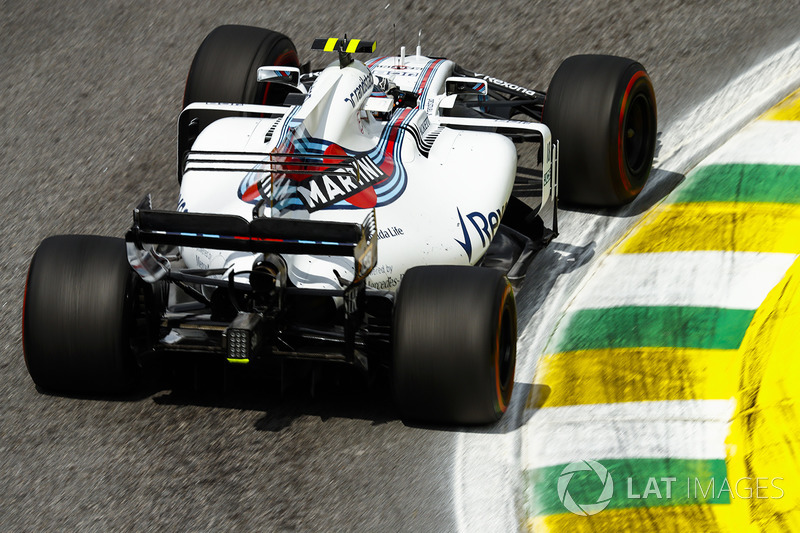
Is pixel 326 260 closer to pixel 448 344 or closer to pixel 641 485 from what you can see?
pixel 448 344

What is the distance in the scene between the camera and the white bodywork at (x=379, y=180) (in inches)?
277

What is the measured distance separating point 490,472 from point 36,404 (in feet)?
9.29

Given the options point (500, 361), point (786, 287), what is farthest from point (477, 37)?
point (500, 361)

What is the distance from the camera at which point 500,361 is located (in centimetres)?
684

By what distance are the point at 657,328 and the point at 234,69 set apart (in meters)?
4.12

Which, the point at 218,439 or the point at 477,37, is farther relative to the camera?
the point at 477,37

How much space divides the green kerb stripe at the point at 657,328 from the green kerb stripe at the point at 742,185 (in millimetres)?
1690

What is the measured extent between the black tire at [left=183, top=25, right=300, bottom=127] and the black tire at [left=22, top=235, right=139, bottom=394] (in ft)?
9.46

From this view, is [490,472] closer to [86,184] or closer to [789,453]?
[789,453]

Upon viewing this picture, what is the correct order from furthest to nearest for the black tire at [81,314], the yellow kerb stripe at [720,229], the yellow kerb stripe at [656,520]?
the yellow kerb stripe at [720,229]
the black tire at [81,314]
the yellow kerb stripe at [656,520]

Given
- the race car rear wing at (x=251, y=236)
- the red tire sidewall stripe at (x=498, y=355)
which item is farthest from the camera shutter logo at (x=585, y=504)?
the race car rear wing at (x=251, y=236)

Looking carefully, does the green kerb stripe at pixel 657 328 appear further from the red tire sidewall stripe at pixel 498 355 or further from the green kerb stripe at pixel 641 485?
the green kerb stripe at pixel 641 485

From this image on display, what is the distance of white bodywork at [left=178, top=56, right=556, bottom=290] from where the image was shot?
7.03 metres

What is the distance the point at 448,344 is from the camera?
6.31 metres
